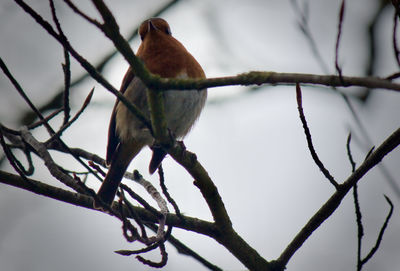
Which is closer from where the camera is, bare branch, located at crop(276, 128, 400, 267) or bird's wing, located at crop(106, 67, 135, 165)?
bare branch, located at crop(276, 128, 400, 267)

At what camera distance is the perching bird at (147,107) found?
12.2 ft

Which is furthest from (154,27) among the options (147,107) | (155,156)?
(155,156)

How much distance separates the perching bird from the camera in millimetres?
3715

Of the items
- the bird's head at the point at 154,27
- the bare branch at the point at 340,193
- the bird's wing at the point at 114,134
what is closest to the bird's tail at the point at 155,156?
the bird's wing at the point at 114,134

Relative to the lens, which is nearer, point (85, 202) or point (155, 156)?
point (85, 202)

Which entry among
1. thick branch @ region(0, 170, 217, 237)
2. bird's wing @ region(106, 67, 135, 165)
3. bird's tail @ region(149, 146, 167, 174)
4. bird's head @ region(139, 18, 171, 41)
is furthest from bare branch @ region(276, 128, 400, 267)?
bird's head @ region(139, 18, 171, 41)

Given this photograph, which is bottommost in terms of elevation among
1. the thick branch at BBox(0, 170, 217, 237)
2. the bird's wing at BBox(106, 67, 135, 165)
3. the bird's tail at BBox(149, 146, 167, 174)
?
the thick branch at BBox(0, 170, 217, 237)

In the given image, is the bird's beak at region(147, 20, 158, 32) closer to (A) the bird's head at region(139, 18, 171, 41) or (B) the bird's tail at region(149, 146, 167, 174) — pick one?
(A) the bird's head at region(139, 18, 171, 41)

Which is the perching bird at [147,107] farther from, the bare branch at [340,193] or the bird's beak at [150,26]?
the bare branch at [340,193]

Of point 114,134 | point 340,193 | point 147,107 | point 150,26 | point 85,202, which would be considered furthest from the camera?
point 150,26

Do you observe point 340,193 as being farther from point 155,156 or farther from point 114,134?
point 114,134

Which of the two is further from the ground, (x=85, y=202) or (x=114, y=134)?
(x=114, y=134)

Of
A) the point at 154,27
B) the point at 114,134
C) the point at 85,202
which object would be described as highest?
the point at 154,27

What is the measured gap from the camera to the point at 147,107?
12.7 ft
